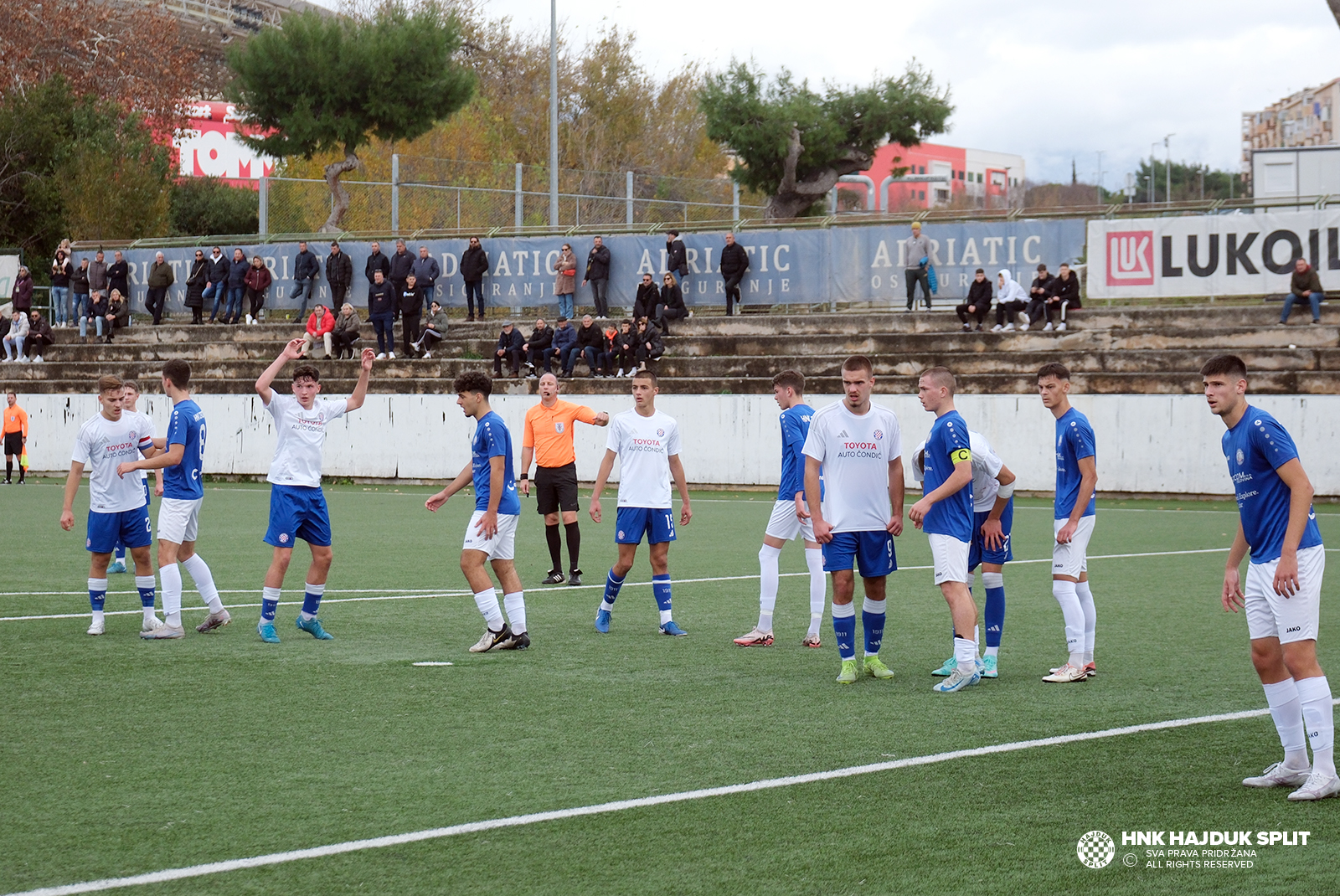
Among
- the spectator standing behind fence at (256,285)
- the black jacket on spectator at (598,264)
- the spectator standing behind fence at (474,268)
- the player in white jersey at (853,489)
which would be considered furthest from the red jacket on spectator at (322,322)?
the player in white jersey at (853,489)

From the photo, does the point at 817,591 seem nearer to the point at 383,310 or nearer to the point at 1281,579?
the point at 1281,579

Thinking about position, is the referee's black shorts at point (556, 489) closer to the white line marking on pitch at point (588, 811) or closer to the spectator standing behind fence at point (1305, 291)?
the white line marking on pitch at point (588, 811)

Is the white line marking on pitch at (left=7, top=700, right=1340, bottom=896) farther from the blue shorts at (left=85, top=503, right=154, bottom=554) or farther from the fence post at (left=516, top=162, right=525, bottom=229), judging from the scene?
the fence post at (left=516, top=162, right=525, bottom=229)

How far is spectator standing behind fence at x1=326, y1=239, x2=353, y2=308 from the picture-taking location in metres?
32.3

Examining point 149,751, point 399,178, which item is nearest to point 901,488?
point 149,751

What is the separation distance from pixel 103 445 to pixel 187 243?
27854 millimetres

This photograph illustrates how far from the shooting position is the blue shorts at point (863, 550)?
8.07 meters

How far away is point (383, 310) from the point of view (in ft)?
98.5

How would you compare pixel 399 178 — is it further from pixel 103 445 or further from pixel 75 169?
pixel 103 445

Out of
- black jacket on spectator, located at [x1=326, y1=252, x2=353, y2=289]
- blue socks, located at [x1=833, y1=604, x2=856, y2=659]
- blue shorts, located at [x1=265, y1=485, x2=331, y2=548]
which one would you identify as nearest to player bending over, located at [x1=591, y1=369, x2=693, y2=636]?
blue shorts, located at [x1=265, y1=485, x2=331, y2=548]

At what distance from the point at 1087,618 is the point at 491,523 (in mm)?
3931

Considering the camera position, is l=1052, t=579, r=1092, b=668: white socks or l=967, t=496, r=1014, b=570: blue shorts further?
l=967, t=496, r=1014, b=570: blue shorts

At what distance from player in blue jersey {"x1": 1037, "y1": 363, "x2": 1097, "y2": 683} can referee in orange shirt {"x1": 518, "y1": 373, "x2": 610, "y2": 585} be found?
19.3 feet

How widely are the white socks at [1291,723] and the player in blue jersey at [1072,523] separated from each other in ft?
7.76
